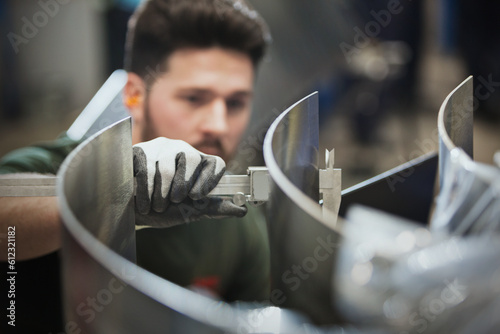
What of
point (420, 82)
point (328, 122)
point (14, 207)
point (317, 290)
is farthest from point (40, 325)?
point (420, 82)

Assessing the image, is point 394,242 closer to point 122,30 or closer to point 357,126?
point 122,30

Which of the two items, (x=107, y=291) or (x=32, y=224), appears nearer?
(x=107, y=291)

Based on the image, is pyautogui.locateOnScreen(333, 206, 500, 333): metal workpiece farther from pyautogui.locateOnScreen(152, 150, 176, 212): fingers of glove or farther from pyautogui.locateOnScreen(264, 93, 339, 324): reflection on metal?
pyautogui.locateOnScreen(152, 150, 176, 212): fingers of glove

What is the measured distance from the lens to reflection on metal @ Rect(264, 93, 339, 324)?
285 millimetres

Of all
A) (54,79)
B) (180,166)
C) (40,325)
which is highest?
(54,79)

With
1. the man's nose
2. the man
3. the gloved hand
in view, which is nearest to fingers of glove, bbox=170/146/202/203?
the gloved hand

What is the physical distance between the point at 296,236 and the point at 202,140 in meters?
0.83

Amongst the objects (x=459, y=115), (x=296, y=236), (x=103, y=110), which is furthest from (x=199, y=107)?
(x=296, y=236)

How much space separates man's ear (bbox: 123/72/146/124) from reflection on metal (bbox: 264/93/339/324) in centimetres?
81

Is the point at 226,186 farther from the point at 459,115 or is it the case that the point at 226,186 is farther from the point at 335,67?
the point at 335,67

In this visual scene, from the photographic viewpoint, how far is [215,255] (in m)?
1.11

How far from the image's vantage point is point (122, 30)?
55.9 inches

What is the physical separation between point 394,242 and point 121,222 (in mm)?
268

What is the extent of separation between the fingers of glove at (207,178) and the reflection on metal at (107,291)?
0.13 meters
